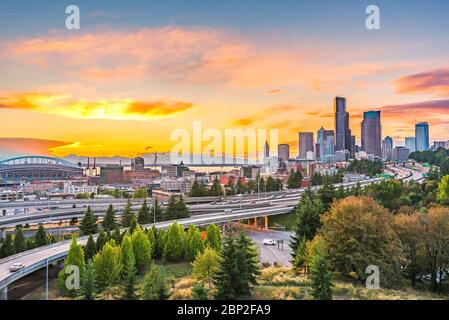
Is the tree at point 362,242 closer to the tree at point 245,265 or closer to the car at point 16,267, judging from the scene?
the tree at point 245,265

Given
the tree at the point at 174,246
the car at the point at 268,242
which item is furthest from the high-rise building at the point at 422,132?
the tree at the point at 174,246

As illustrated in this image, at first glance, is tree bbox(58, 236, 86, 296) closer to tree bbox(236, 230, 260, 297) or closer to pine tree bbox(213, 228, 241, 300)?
pine tree bbox(213, 228, 241, 300)

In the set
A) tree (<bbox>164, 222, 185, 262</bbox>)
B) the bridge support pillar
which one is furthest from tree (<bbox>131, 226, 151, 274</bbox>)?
the bridge support pillar

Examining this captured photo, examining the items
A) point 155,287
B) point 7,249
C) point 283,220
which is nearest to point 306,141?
A: point 283,220
